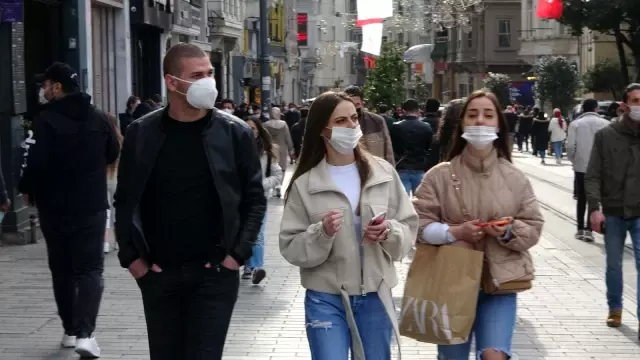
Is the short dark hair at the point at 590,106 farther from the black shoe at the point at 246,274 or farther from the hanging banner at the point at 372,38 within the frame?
the hanging banner at the point at 372,38

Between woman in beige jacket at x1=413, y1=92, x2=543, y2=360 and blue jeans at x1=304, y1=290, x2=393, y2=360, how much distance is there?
482 millimetres

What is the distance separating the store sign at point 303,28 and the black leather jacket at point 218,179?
77902mm

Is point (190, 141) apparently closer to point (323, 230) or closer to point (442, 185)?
point (323, 230)

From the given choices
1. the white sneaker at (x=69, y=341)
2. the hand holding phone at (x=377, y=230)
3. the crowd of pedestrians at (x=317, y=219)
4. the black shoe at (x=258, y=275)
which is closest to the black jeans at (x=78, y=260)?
the white sneaker at (x=69, y=341)

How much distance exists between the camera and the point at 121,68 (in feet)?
76.7

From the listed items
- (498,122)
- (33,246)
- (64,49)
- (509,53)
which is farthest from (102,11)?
(509,53)

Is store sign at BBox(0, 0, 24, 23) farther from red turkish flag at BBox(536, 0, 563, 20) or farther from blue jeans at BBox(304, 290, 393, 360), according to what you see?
red turkish flag at BBox(536, 0, 563, 20)

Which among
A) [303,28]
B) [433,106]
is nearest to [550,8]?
[433,106]

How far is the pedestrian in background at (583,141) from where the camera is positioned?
14.6m

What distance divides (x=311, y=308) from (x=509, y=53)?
217 feet

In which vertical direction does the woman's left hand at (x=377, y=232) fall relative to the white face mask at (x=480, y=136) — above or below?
below

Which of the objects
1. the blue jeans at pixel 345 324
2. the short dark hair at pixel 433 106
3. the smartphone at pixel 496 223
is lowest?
the blue jeans at pixel 345 324

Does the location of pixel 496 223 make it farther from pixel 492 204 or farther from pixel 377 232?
pixel 377 232

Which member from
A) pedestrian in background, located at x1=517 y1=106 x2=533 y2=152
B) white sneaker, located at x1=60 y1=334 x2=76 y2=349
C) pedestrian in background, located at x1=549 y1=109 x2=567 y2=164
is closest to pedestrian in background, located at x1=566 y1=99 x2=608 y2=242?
white sneaker, located at x1=60 y1=334 x2=76 y2=349
